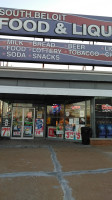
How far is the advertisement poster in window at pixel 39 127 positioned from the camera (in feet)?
40.9

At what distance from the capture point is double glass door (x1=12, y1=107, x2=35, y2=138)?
12203mm

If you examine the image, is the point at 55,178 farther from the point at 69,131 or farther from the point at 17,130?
the point at 17,130

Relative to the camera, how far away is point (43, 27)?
11922mm

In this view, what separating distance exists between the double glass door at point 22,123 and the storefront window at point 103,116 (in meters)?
4.88

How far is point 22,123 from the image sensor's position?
483 inches

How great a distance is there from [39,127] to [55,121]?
130 centimetres

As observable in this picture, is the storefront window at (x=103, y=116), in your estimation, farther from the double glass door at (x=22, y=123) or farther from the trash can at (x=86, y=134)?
the double glass door at (x=22, y=123)

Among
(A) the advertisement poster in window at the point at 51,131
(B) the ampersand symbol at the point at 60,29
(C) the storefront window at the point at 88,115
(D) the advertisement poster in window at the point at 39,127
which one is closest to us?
(C) the storefront window at the point at 88,115

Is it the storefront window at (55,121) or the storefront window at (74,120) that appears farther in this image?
the storefront window at (55,121)

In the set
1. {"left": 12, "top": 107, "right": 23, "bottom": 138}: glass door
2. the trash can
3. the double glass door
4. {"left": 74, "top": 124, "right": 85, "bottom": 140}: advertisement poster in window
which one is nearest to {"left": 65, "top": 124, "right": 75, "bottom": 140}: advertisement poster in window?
{"left": 74, "top": 124, "right": 85, "bottom": 140}: advertisement poster in window

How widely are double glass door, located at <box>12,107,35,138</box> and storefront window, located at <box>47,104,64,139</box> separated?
1.28 m

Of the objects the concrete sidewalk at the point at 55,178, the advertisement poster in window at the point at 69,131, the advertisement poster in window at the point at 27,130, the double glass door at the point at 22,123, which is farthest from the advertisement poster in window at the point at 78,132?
the concrete sidewalk at the point at 55,178

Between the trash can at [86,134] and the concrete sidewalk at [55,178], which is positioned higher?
the trash can at [86,134]

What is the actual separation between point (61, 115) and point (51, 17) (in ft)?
23.7
